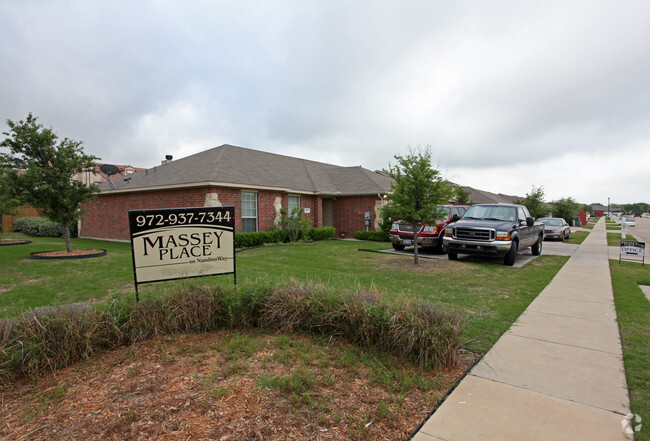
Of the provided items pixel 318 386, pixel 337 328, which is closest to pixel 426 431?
pixel 318 386

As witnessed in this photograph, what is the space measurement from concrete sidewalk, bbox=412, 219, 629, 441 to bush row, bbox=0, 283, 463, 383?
1.97 ft

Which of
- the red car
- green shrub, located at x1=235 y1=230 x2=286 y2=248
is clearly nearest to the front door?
green shrub, located at x1=235 y1=230 x2=286 y2=248

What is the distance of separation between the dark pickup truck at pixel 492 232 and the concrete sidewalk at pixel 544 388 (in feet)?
17.2

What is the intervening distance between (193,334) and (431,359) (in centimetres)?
303

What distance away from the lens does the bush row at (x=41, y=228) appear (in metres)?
21.7

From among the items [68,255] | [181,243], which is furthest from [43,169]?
[181,243]

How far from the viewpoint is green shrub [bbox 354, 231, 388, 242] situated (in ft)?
62.2

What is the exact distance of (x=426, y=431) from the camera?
2.65m

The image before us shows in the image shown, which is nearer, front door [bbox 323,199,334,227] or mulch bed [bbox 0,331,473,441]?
mulch bed [bbox 0,331,473,441]

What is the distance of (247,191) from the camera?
16.4 meters

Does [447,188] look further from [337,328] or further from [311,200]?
[311,200]

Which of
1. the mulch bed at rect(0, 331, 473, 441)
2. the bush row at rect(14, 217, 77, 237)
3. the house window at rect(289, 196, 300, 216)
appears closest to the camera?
the mulch bed at rect(0, 331, 473, 441)

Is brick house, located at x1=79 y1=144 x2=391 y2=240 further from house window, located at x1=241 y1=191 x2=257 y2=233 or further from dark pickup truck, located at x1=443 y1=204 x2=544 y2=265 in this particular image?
dark pickup truck, located at x1=443 y1=204 x2=544 y2=265

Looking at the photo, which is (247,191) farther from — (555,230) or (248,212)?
(555,230)
